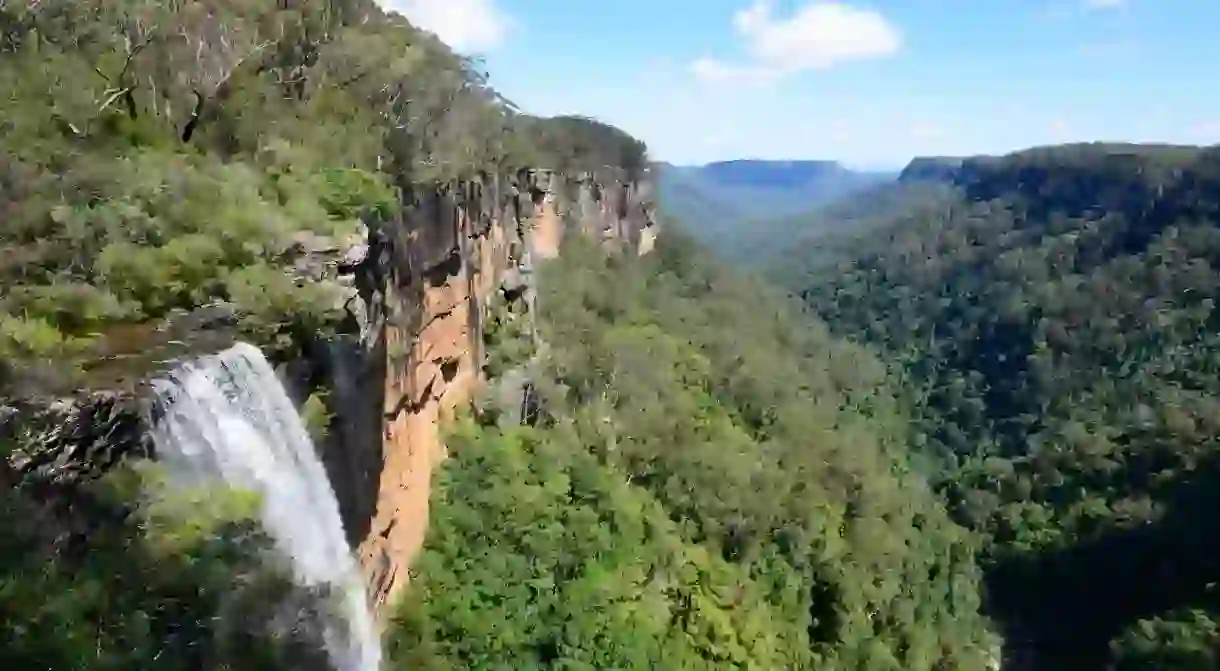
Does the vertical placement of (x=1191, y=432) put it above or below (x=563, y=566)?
below

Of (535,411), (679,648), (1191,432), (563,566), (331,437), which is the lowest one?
(1191,432)

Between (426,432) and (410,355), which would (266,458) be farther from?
(426,432)

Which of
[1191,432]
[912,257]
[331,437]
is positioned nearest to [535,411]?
[331,437]

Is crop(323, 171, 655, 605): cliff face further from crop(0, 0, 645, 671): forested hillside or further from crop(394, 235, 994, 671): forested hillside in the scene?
→ crop(394, 235, 994, 671): forested hillside

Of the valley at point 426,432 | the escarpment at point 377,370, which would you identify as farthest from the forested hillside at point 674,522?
the escarpment at point 377,370

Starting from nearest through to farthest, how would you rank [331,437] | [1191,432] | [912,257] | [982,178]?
[331,437] < [1191,432] < [912,257] < [982,178]

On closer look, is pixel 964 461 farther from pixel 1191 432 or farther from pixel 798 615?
pixel 798 615

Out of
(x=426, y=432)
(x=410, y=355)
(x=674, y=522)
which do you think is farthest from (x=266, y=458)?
(x=674, y=522)
